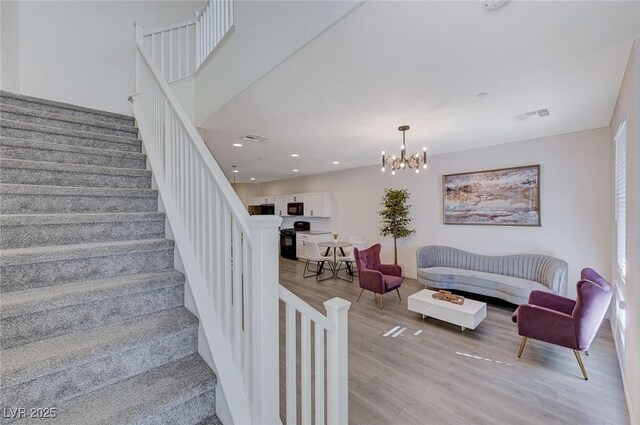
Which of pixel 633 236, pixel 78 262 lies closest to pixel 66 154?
pixel 78 262

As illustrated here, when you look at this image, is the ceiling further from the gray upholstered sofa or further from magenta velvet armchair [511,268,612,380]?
the gray upholstered sofa

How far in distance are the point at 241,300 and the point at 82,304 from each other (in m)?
0.81

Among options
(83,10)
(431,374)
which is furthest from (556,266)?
(83,10)

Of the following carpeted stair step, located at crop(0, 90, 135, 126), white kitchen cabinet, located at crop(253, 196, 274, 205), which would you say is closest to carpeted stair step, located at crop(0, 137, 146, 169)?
carpeted stair step, located at crop(0, 90, 135, 126)

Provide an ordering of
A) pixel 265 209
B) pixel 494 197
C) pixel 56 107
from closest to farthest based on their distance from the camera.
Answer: pixel 56 107 < pixel 494 197 < pixel 265 209

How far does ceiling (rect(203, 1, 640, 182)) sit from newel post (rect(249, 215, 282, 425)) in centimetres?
145

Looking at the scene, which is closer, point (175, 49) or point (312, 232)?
point (175, 49)

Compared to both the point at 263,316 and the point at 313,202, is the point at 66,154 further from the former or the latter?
the point at 313,202

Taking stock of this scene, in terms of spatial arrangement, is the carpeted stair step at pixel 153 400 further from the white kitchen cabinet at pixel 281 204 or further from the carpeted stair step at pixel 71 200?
the white kitchen cabinet at pixel 281 204

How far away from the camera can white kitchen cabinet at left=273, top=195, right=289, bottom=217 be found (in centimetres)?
894

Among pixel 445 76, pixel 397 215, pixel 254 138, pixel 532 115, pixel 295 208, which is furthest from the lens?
pixel 295 208

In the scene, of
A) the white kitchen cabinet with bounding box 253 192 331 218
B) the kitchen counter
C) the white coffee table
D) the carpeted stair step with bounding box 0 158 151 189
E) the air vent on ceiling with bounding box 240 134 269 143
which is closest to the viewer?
the carpeted stair step with bounding box 0 158 151 189

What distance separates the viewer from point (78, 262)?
1.51 meters

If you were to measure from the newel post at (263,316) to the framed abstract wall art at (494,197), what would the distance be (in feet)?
15.4
